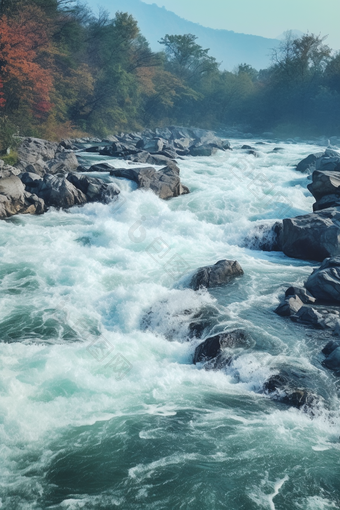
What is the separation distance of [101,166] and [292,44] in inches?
1775

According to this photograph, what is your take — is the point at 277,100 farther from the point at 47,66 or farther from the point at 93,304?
the point at 93,304

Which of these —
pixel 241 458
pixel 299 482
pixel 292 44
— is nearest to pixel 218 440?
pixel 241 458

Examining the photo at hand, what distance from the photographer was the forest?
2592 cm

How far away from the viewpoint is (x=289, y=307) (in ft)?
29.6

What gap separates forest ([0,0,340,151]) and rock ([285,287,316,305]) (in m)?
15.5

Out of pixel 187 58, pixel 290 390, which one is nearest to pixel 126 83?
pixel 187 58

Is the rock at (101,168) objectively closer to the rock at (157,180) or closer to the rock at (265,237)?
the rock at (157,180)

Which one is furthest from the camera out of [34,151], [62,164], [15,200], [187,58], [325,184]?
[187,58]

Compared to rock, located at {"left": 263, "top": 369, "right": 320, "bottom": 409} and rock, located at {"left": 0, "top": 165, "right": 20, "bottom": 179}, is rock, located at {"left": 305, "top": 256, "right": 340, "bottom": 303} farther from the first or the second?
rock, located at {"left": 0, "top": 165, "right": 20, "bottom": 179}

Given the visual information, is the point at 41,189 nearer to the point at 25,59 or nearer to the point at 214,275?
the point at 214,275

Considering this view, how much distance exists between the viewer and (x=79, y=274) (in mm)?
10539

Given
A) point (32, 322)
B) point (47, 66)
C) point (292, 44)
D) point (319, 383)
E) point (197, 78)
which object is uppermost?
point (292, 44)

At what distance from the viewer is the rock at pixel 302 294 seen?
31.3ft

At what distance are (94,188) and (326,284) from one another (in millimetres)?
10109
